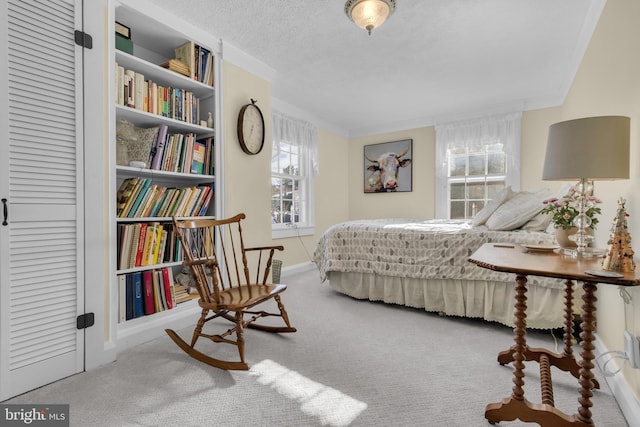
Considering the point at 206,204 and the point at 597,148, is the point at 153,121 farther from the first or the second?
the point at 597,148

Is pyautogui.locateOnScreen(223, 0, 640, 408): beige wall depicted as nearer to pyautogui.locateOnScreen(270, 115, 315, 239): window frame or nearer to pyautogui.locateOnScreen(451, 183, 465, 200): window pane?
pyautogui.locateOnScreen(270, 115, 315, 239): window frame

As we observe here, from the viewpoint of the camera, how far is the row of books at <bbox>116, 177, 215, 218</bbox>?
214 cm

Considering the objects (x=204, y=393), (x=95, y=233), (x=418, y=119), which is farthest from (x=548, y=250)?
(x=418, y=119)

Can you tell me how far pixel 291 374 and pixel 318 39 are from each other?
260 cm

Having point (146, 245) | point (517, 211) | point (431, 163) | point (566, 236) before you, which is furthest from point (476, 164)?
point (146, 245)

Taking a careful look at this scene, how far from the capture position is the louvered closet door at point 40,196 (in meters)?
1.52

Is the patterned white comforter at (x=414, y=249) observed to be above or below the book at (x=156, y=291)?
above

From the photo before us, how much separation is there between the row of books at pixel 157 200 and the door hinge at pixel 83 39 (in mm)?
840

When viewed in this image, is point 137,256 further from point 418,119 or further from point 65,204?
point 418,119

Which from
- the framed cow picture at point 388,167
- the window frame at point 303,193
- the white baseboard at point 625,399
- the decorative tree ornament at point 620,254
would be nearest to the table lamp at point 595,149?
the decorative tree ornament at point 620,254

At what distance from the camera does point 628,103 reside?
60.2 inches

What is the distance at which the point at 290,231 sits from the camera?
14.1ft

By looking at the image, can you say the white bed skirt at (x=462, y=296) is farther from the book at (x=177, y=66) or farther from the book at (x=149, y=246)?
the book at (x=177, y=66)

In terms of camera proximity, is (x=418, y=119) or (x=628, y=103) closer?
(x=628, y=103)
